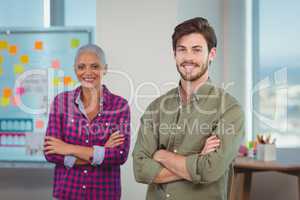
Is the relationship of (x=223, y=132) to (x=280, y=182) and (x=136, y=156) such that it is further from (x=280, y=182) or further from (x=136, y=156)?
(x=280, y=182)

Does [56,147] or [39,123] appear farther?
A: [39,123]

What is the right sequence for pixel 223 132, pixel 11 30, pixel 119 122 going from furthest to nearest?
pixel 11 30 → pixel 119 122 → pixel 223 132

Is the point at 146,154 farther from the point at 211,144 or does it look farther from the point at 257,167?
the point at 257,167

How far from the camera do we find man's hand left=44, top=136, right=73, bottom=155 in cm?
224

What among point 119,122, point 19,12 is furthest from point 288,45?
point 19,12

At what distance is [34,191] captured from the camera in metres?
3.41

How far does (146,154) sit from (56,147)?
2.03 feet

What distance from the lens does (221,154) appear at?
1763mm

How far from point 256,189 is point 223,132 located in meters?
1.78

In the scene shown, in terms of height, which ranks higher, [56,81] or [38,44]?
[38,44]

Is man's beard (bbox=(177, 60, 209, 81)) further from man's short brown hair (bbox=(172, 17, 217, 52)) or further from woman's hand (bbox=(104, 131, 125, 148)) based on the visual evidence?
woman's hand (bbox=(104, 131, 125, 148))

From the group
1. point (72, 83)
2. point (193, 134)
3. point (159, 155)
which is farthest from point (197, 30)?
point (72, 83)

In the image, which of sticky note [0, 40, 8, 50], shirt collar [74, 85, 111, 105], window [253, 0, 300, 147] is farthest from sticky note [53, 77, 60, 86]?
window [253, 0, 300, 147]

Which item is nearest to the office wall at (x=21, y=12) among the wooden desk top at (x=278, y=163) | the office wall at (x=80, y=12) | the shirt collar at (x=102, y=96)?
the office wall at (x=80, y=12)
